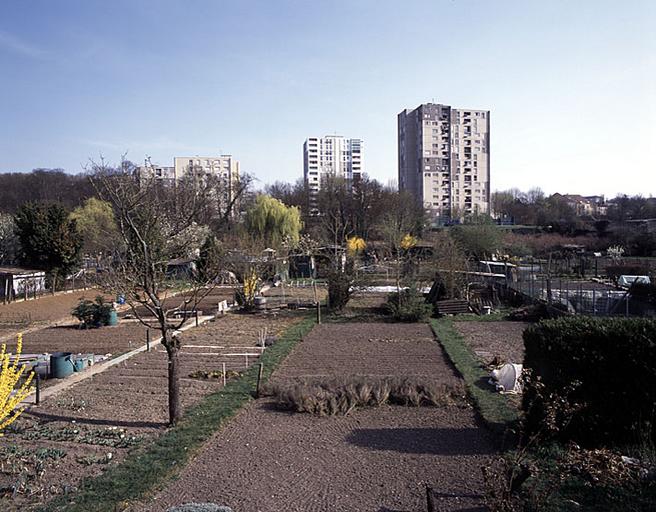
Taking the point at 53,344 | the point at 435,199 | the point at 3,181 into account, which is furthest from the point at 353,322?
the point at 435,199

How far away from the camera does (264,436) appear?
27.2ft

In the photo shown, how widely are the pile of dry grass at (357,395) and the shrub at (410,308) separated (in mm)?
10608

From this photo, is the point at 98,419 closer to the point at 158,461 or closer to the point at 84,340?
the point at 158,461

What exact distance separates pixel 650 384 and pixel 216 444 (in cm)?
562

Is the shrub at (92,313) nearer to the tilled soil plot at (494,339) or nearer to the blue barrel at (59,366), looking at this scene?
the blue barrel at (59,366)

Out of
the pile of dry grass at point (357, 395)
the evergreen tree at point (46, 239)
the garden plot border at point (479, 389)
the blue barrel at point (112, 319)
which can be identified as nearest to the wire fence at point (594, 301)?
the garden plot border at point (479, 389)

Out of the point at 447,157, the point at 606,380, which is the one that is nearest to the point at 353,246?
the point at 606,380

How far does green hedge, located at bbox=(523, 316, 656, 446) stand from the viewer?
277 inches

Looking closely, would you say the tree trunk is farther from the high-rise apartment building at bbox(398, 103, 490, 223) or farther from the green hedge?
the high-rise apartment building at bbox(398, 103, 490, 223)

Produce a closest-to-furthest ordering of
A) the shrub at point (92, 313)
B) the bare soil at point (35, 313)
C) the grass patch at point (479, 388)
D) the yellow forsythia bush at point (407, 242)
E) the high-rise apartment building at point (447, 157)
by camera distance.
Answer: the grass patch at point (479, 388)
the shrub at point (92, 313)
the bare soil at point (35, 313)
the yellow forsythia bush at point (407, 242)
the high-rise apartment building at point (447, 157)

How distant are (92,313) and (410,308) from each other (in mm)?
11092

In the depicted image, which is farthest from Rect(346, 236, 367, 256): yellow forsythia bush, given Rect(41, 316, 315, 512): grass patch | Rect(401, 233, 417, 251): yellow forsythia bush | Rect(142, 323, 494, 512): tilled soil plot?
Rect(142, 323, 494, 512): tilled soil plot

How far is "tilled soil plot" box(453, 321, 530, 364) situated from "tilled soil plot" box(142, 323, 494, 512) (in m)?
3.50

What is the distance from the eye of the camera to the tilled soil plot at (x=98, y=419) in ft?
22.0
